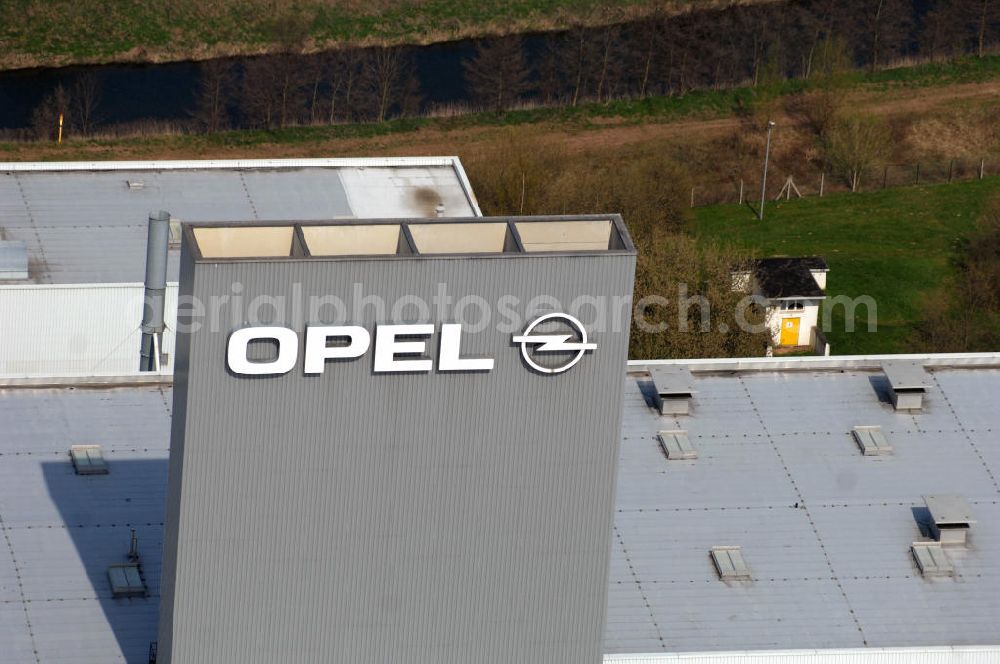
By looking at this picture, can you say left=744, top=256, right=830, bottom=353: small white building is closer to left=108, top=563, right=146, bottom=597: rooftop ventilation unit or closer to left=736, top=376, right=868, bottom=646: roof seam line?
left=736, top=376, right=868, bottom=646: roof seam line

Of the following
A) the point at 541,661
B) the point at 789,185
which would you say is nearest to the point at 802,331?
the point at 789,185

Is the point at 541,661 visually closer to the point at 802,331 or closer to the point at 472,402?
the point at 472,402

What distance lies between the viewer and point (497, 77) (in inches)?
5871

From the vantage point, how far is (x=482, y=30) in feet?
533

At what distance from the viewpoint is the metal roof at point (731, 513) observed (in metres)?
56.6

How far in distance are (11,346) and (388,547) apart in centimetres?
3635

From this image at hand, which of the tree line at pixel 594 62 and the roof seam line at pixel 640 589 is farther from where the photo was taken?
the tree line at pixel 594 62

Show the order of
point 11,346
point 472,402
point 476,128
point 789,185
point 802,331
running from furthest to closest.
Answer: point 476,128 → point 789,185 → point 802,331 → point 11,346 → point 472,402

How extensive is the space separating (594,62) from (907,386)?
90.3 m

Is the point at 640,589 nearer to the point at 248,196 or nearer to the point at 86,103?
the point at 248,196

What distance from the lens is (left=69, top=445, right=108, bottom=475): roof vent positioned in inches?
2393

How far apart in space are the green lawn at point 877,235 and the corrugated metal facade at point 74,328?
43497mm

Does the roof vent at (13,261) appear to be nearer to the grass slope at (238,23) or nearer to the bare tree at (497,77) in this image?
the bare tree at (497,77)

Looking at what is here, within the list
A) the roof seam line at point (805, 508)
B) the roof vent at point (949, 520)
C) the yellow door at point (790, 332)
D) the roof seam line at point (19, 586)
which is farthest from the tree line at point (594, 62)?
the roof vent at point (949, 520)
